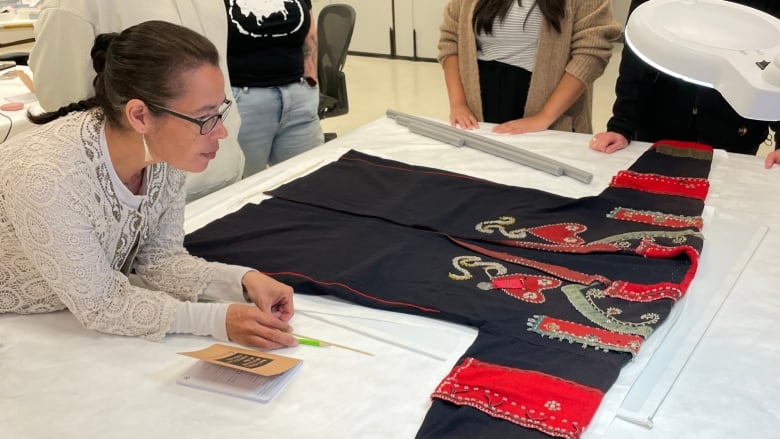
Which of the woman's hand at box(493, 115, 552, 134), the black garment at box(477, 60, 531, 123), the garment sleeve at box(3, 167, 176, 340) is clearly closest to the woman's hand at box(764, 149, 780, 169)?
the woman's hand at box(493, 115, 552, 134)

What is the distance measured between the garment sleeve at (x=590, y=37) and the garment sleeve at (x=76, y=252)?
→ 1.45 meters

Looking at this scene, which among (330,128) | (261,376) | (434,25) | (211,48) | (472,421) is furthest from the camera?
(434,25)

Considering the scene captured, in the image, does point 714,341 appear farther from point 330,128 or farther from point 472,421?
point 330,128

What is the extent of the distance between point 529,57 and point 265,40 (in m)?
0.80

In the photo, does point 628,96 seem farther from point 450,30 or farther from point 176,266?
point 176,266

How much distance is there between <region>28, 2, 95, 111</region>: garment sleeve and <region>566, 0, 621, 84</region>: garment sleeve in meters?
1.35

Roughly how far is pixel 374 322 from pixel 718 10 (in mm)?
737

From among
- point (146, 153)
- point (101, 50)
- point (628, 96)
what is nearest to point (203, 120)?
point (146, 153)

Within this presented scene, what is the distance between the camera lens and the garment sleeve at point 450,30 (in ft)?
7.59

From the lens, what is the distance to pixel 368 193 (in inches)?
70.0

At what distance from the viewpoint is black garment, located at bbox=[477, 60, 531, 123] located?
224 cm

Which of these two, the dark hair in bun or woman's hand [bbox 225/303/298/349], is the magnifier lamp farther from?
the dark hair in bun

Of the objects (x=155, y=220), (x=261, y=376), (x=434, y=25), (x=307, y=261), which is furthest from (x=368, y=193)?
(x=434, y=25)

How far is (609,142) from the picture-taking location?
2.02 meters
